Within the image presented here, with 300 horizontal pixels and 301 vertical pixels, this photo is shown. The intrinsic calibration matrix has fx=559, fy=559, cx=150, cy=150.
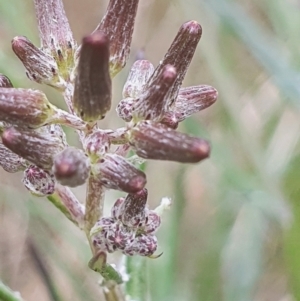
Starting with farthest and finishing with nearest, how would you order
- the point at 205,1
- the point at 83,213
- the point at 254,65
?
the point at 254,65 < the point at 205,1 < the point at 83,213

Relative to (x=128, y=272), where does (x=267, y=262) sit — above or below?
below

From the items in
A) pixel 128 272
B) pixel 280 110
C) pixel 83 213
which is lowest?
pixel 128 272

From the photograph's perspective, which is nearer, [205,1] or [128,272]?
[128,272]

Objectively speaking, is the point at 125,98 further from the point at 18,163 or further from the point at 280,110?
the point at 280,110

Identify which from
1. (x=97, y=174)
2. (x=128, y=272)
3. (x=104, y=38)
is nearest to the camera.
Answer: (x=104, y=38)

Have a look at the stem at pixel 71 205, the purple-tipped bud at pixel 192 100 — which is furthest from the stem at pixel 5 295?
the purple-tipped bud at pixel 192 100

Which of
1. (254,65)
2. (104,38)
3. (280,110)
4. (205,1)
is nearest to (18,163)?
(104,38)

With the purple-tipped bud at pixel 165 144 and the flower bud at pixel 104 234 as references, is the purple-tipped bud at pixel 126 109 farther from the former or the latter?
the flower bud at pixel 104 234

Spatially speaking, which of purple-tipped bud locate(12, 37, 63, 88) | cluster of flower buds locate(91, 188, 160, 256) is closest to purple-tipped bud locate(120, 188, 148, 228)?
cluster of flower buds locate(91, 188, 160, 256)
